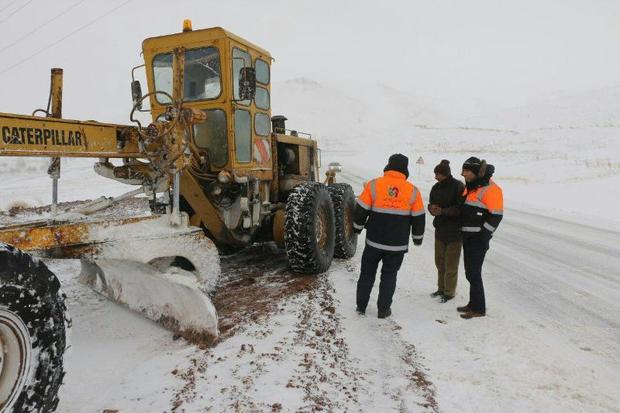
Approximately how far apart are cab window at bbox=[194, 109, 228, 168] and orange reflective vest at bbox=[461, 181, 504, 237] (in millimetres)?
2639

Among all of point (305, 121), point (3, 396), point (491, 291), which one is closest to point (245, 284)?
point (491, 291)

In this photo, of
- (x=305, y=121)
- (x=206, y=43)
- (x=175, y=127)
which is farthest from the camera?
(x=305, y=121)

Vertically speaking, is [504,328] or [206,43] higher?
[206,43]

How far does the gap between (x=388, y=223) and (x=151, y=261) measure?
2.12 metres

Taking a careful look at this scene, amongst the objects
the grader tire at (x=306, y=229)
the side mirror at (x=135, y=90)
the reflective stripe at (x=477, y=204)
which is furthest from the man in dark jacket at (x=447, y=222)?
the side mirror at (x=135, y=90)

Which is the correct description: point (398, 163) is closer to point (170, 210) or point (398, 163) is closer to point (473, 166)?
point (473, 166)

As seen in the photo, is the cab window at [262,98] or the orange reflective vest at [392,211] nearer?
the orange reflective vest at [392,211]

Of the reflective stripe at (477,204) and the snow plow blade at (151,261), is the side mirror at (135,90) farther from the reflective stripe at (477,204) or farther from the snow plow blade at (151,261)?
the reflective stripe at (477,204)

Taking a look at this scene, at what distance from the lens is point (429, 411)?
2.70m

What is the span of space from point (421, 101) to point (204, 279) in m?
140

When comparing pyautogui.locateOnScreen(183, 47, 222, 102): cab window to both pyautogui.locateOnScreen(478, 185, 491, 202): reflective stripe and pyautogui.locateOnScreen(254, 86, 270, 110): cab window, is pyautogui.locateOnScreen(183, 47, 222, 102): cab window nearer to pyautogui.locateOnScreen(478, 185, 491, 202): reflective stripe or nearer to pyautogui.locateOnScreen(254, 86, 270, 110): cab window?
pyautogui.locateOnScreen(254, 86, 270, 110): cab window

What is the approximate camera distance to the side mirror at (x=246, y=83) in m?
4.78

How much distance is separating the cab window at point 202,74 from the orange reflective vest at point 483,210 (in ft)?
9.50

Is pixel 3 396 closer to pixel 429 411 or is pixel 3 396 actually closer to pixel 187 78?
pixel 429 411
